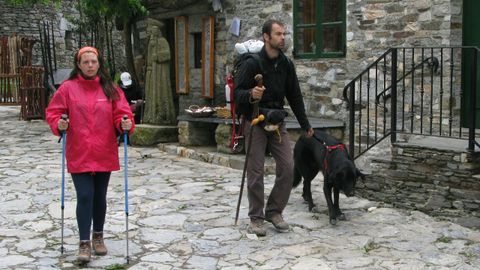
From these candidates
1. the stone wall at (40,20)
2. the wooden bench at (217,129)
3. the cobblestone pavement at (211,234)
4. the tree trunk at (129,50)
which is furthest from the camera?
Result: the stone wall at (40,20)

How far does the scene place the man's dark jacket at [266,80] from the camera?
5.53 meters

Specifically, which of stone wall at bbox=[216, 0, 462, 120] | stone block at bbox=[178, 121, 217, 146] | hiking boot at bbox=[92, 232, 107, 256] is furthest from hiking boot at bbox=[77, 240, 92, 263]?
stone block at bbox=[178, 121, 217, 146]

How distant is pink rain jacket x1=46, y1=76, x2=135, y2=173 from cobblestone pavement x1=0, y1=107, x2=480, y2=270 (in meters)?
0.80

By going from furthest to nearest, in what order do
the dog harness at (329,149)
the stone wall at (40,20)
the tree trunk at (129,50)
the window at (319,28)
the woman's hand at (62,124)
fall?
the stone wall at (40,20)
the tree trunk at (129,50)
the window at (319,28)
the dog harness at (329,149)
the woman's hand at (62,124)

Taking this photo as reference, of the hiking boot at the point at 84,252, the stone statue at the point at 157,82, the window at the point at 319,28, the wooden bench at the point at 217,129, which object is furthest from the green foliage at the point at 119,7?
the hiking boot at the point at 84,252

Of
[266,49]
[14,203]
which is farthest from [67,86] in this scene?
[14,203]

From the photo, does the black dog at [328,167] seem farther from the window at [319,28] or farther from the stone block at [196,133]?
the stone block at [196,133]

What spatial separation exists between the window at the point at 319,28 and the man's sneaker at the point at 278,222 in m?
4.30

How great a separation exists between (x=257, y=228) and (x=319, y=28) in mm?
4924

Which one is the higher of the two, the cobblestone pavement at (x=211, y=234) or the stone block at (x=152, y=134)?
the stone block at (x=152, y=134)

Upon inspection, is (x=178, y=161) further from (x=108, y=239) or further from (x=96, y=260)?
(x=96, y=260)

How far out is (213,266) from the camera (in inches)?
192

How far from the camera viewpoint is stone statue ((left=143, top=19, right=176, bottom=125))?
11453 mm

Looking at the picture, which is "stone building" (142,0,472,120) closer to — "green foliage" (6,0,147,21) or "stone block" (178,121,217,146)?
"green foliage" (6,0,147,21)
